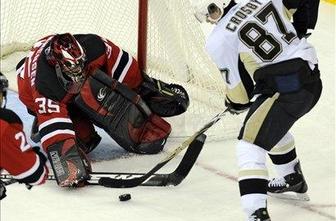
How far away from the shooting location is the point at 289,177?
3.09 meters

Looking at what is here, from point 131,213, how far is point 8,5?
1.87 m

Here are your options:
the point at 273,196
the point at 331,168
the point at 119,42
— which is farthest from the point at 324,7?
the point at 273,196

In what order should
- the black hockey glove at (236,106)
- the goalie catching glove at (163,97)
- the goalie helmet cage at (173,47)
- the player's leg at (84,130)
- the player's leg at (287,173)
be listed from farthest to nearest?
1. the goalie helmet cage at (173,47)
2. the goalie catching glove at (163,97)
3. the player's leg at (84,130)
4. the player's leg at (287,173)
5. the black hockey glove at (236,106)

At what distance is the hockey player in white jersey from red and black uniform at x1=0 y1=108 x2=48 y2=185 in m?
0.65

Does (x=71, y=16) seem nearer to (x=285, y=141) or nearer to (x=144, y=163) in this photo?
(x=144, y=163)

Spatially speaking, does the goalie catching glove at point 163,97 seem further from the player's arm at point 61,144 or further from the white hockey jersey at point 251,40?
the white hockey jersey at point 251,40

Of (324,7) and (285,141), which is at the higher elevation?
(285,141)

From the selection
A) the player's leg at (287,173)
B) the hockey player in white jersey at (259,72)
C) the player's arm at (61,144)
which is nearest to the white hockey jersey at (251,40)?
the hockey player in white jersey at (259,72)

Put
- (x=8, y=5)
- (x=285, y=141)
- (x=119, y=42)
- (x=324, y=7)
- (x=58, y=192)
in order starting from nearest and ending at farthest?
(x=285, y=141) → (x=58, y=192) → (x=119, y=42) → (x=8, y=5) → (x=324, y=7)

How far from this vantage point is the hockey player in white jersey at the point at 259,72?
2.72 metres

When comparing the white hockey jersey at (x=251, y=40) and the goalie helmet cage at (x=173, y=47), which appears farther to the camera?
the goalie helmet cage at (x=173, y=47)

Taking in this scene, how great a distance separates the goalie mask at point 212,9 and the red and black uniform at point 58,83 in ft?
2.41

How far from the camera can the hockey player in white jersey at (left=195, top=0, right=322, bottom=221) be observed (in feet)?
8.94

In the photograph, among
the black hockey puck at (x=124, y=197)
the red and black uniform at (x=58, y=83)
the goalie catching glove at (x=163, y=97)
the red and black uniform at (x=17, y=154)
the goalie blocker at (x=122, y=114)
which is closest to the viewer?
the red and black uniform at (x=17, y=154)
